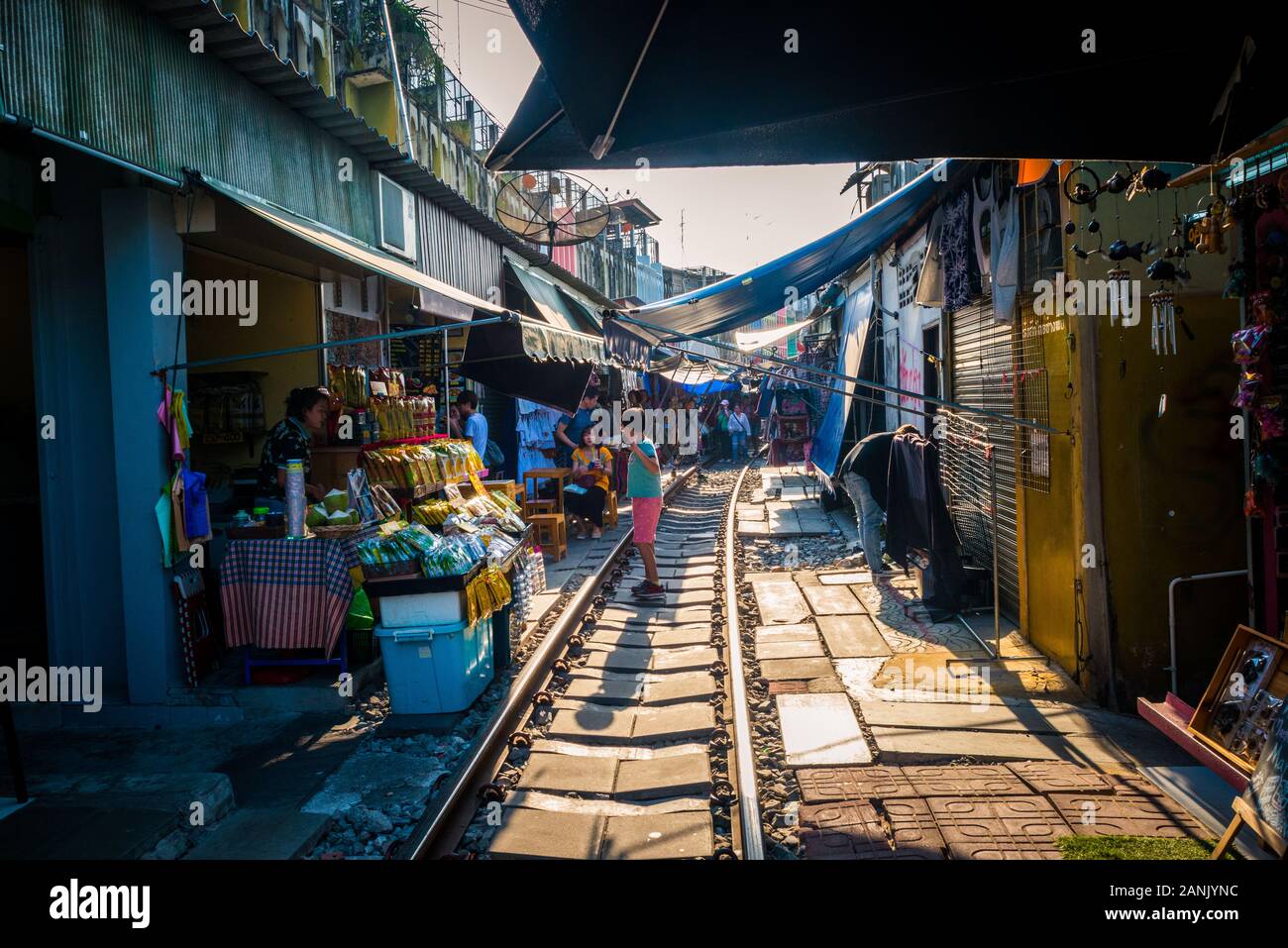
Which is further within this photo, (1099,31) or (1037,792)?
(1037,792)

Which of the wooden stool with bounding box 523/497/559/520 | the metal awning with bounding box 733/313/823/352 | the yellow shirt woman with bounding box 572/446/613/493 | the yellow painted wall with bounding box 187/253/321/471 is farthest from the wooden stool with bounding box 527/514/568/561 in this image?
the metal awning with bounding box 733/313/823/352

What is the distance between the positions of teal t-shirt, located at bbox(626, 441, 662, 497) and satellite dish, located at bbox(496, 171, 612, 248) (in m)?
9.04

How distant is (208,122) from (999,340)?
7.02 metres

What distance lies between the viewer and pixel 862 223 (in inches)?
363

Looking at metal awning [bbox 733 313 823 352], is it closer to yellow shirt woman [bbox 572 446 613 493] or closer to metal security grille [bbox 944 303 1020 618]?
yellow shirt woman [bbox 572 446 613 493]

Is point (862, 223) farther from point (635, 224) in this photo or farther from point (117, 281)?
point (635, 224)

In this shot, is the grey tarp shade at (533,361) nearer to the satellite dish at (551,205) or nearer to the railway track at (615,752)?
the railway track at (615,752)

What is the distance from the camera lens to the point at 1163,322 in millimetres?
5441

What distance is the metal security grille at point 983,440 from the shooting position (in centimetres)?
769

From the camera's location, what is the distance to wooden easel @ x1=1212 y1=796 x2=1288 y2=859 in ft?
10.6

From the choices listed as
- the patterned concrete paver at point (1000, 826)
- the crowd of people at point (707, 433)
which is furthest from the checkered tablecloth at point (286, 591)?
the crowd of people at point (707, 433)

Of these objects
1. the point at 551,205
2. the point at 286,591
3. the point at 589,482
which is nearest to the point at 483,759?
the point at 286,591
